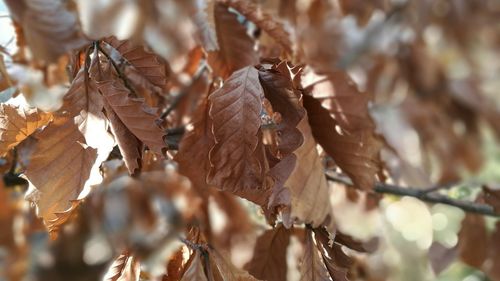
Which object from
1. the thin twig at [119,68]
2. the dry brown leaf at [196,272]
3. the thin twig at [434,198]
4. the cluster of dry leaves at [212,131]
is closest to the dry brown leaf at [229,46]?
the cluster of dry leaves at [212,131]

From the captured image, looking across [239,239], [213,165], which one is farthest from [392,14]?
[239,239]

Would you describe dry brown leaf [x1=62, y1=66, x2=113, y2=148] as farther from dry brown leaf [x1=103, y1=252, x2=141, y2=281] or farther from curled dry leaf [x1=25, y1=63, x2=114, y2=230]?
dry brown leaf [x1=103, y1=252, x2=141, y2=281]

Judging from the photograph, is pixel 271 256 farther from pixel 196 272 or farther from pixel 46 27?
pixel 46 27

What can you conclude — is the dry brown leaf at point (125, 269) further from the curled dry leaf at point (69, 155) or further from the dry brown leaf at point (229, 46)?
the dry brown leaf at point (229, 46)

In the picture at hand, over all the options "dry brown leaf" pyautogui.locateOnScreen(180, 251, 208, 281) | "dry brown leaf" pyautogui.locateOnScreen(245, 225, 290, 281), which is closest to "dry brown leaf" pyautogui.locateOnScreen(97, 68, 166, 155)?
"dry brown leaf" pyautogui.locateOnScreen(180, 251, 208, 281)

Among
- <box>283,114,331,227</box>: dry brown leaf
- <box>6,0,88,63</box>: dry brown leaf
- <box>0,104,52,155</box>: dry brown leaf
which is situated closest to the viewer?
<box>6,0,88,63</box>: dry brown leaf

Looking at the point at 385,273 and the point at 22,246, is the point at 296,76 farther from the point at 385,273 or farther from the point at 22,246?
the point at 385,273

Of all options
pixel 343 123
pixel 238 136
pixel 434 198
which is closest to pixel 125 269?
pixel 238 136
